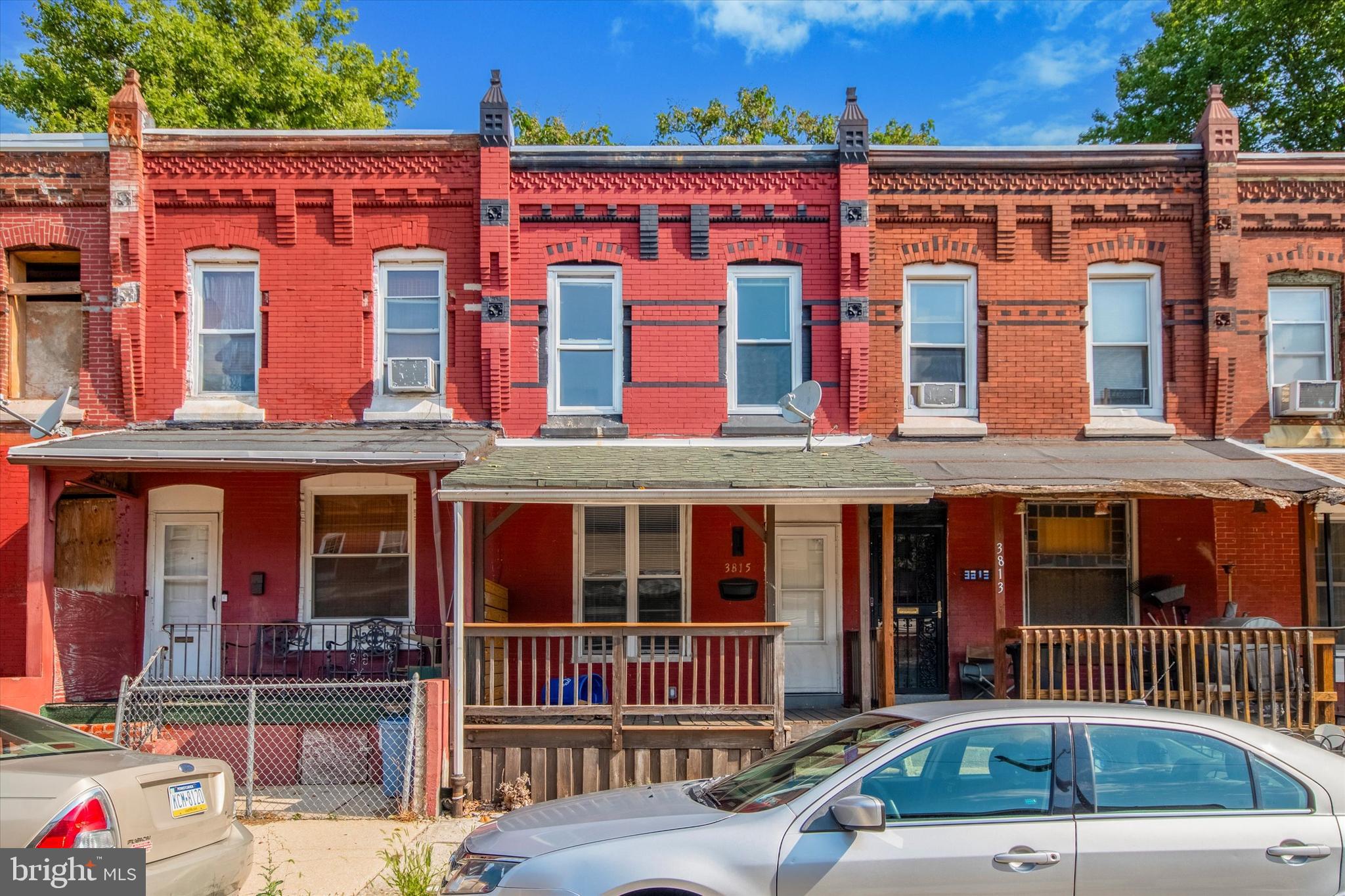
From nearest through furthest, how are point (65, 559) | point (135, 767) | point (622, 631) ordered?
point (135, 767), point (622, 631), point (65, 559)

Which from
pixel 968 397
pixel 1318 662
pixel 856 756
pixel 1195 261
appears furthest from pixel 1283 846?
pixel 1195 261

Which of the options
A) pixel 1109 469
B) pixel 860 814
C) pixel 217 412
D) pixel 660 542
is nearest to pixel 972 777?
pixel 860 814

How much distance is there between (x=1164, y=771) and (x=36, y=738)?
234 inches

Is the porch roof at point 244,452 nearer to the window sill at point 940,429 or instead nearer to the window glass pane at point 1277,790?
the window sill at point 940,429

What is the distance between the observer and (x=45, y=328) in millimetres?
12250

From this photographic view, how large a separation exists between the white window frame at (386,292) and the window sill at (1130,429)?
7694 mm

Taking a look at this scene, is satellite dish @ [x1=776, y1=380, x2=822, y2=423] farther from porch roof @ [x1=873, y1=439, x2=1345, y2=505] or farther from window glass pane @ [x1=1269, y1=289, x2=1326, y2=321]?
window glass pane @ [x1=1269, y1=289, x2=1326, y2=321]

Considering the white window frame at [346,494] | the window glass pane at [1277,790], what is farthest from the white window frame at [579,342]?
the window glass pane at [1277,790]

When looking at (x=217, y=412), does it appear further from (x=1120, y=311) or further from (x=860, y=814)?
(x=1120, y=311)

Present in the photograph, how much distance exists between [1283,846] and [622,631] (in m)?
5.62

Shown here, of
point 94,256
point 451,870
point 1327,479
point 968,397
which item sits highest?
point 94,256

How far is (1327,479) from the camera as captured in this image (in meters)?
10.0

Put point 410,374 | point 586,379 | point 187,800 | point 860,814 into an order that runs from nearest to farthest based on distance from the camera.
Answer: point 860,814 → point 187,800 → point 410,374 → point 586,379

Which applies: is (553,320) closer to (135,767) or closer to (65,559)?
(65,559)
